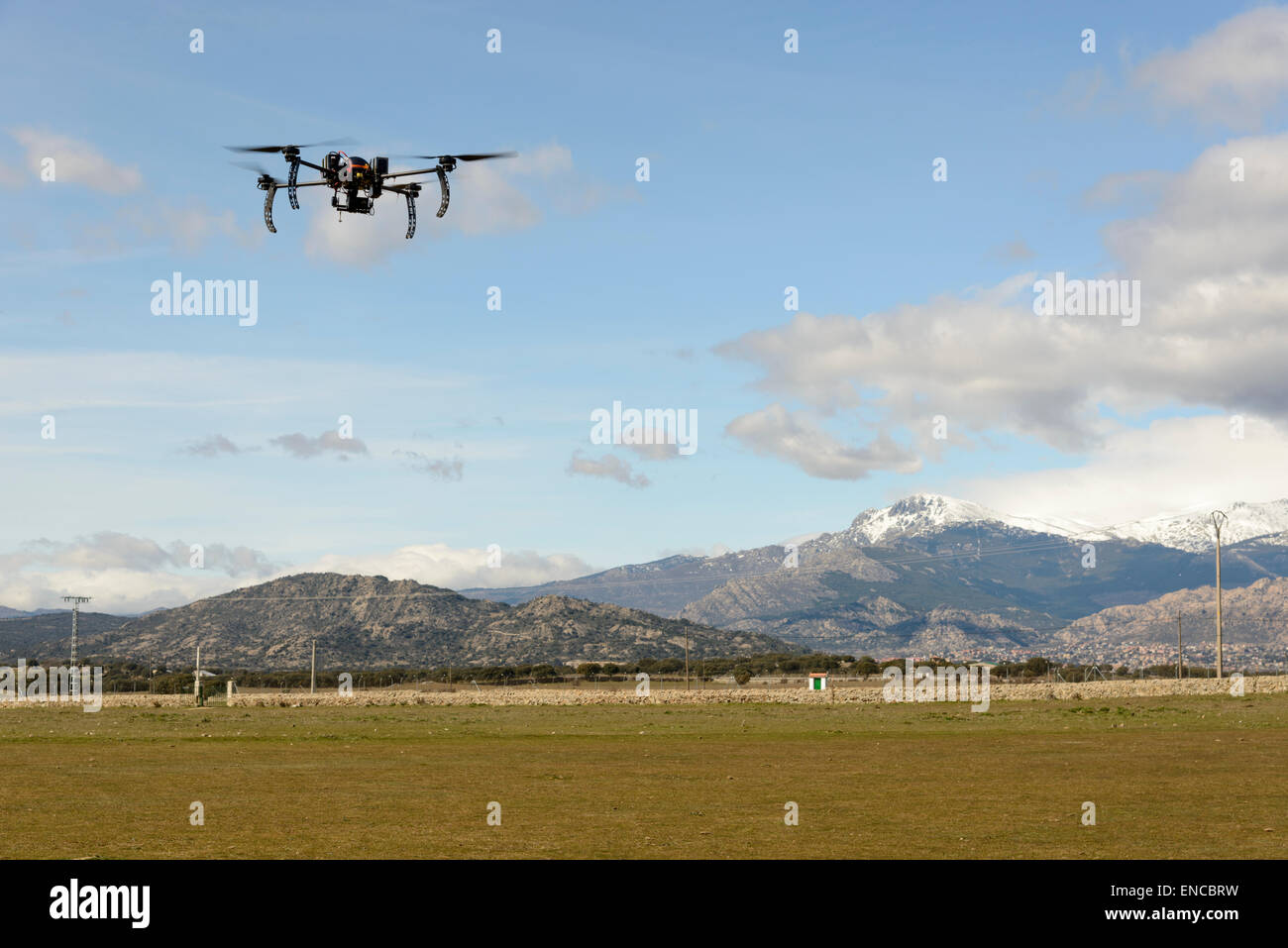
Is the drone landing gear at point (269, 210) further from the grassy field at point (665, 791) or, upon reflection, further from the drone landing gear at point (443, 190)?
the grassy field at point (665, 791)

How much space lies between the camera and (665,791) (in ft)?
108

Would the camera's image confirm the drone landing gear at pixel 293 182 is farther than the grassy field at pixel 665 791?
Yes

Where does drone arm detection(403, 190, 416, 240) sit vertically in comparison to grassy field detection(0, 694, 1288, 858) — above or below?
→ above

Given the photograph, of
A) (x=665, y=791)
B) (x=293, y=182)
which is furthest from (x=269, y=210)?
(x=665, y=791)

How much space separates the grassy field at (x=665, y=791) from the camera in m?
22.6

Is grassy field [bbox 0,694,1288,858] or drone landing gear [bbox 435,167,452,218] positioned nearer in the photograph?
grassy field [bbox 0,694,1288,858]

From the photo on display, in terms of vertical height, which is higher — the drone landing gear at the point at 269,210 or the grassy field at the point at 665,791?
the drone landing gear at the point at 269,210

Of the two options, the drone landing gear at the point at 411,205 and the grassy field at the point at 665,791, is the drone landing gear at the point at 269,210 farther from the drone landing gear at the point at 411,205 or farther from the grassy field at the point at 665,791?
the grassy field at the point at 665,791

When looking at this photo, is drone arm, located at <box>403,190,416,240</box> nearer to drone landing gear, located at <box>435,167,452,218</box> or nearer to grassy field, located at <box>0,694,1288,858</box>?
drone landing gear, located at <box>435,167,452,218</box>

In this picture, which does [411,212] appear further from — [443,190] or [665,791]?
[665,791]

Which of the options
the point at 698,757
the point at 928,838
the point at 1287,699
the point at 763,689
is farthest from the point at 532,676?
the point at 928,838

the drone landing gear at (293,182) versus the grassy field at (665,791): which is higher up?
→ the drone landing gear at (293,182)

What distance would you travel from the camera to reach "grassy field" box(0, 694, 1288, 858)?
22.6 metres
